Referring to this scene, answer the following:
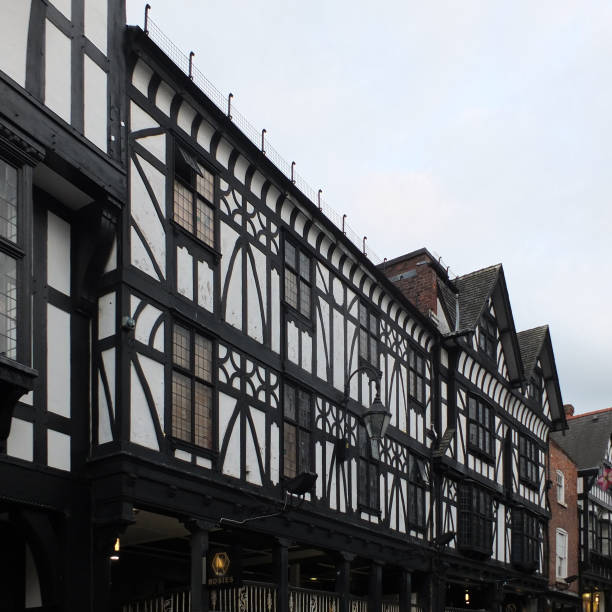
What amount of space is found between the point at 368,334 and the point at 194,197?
24.4 feet

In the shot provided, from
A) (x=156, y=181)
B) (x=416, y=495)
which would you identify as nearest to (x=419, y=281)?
(x=416, y=495)

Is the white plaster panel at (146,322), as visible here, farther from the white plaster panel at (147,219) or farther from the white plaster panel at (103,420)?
the white plaster panel at (103,420)

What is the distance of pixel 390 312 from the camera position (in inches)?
930

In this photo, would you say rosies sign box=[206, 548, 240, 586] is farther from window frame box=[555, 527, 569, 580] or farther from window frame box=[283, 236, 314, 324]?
window frame box=[555, 527, 569, 580]

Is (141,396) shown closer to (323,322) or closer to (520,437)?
(323,322)

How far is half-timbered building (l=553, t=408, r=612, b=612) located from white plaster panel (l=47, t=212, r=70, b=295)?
100 ft

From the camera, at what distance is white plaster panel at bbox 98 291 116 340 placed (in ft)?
44.5

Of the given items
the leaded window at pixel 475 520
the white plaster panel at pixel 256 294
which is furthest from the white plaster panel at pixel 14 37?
the leaded window at pixel 475 520

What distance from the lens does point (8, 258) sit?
1151 cm

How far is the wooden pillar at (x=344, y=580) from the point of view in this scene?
1917 cm

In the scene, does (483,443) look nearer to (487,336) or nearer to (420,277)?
(487,336)

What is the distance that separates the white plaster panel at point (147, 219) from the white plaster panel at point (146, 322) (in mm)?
675

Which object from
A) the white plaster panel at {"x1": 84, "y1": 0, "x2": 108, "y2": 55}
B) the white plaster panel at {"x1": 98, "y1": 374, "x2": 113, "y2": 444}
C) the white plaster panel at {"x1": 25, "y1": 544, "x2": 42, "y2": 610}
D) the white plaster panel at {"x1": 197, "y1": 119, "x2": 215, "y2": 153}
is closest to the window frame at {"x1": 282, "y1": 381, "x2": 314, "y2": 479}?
the white plaster panel at {"x1": 197, "y1": 119, "x2": 215, "y2": 153}

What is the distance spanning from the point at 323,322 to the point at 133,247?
21.9 ft
